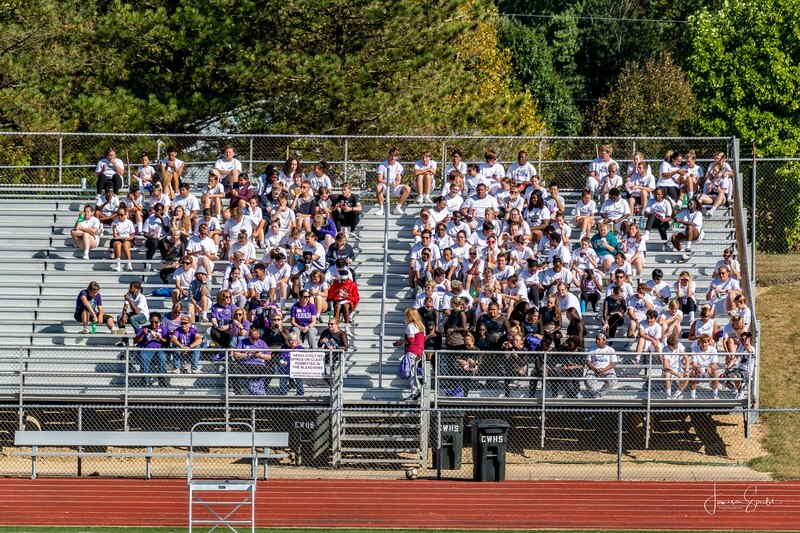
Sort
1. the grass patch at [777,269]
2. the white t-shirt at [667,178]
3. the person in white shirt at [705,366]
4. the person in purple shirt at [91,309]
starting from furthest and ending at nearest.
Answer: the grass patch at [777,269] → the white t-shirt at [667,178] → the person in purple shirt at [91,309] → the person in white shirt at [705,366]

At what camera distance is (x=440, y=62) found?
35.5 m

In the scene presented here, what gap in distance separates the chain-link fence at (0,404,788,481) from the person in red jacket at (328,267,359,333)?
6.00ft

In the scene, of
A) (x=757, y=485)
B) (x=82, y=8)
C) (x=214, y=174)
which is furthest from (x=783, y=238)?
(x=82, y=8)

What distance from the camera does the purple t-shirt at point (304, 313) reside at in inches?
910

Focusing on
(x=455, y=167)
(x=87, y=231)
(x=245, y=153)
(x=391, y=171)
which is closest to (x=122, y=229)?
(x=87, y=231)

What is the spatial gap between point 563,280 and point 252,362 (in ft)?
18.1

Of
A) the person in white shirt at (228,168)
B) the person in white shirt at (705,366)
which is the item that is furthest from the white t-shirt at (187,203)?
the person in white shirt at (705,366)

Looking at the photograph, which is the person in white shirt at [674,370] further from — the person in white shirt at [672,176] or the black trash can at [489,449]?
the person in white shirt at [672,176]

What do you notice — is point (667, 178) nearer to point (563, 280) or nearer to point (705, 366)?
point (563, 280)

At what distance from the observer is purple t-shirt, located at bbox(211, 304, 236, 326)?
910 inches

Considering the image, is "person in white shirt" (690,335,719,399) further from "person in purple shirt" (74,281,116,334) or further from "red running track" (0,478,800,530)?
"person in purple shirt" (74,281,116,334)

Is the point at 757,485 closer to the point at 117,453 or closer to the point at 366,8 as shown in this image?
the point at 117,453

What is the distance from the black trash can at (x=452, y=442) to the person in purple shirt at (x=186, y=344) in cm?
411

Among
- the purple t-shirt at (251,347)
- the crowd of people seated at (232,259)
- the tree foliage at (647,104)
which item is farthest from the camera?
the tree foliage at (647,104)
